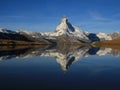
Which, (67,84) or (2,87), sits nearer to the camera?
(2,87)

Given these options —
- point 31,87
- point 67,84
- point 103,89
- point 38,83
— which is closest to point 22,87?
point 31,87

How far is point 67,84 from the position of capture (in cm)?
2998

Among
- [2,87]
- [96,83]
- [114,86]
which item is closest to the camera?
[2,87]

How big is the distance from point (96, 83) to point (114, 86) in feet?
8.41

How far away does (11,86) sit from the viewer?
91.8 feet

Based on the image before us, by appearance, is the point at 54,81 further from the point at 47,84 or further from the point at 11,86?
the point at 11,86

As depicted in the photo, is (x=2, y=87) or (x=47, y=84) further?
(x=47, y=84)

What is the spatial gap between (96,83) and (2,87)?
10710 millimetres

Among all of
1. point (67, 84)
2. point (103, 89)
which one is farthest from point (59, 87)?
point (103, 89)

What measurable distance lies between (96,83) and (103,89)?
374 centimetres

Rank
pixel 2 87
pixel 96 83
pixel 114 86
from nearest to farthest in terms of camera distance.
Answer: pixel 2 87
pixel 114 86
pixel 96 83

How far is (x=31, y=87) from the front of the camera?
27.5 metres

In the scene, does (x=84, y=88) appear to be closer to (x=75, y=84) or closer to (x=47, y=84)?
(x=75, y=84)

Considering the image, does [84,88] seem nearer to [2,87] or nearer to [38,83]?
[38,83]
